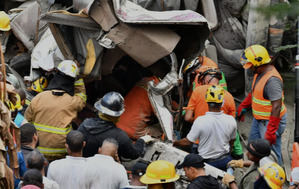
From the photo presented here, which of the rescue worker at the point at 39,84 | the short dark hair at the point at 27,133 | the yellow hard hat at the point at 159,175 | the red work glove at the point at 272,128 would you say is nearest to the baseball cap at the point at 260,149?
the yellow hard hat at the point at 159,175

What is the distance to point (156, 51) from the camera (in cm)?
629

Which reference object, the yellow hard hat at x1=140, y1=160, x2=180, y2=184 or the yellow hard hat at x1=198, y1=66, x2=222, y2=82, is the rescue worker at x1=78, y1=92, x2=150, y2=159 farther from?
the yellow hard hat at x1=198, y1=66, x2=222, y2=82

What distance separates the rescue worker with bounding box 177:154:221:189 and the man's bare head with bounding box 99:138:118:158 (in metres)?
0.70

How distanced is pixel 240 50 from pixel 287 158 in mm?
2271

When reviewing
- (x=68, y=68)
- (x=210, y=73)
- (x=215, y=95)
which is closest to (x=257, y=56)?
(x=210, y=73)

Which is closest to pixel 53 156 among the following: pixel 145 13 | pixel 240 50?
pixel 145 13

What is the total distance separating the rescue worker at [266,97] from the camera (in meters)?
6.50

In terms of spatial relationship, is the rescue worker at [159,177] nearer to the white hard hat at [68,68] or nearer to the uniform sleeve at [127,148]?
the uniform sleeve at [127,148]

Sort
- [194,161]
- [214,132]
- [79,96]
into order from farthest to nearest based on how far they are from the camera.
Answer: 1. [79,96]
2. [214,132]
3. [194,161]

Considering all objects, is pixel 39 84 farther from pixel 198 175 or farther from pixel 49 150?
pixel 198 175

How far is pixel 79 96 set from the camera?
639 centimetres

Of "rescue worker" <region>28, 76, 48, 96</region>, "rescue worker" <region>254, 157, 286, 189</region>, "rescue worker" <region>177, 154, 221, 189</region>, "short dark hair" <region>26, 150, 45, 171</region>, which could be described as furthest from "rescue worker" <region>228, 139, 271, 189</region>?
"rescue worker" <region>28, 76, 48, 96</region>

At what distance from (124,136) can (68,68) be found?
145cm

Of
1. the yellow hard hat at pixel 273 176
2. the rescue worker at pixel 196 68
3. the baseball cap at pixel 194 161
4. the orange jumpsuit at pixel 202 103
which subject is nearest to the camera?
the yellow hard hat at pixel 273 176
